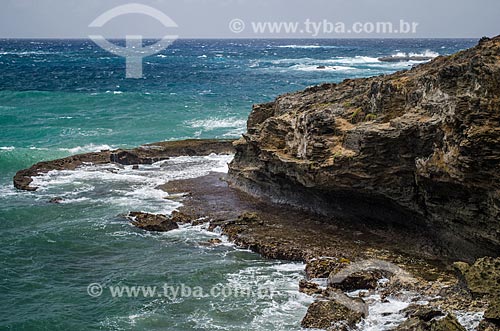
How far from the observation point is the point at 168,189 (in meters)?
35.0

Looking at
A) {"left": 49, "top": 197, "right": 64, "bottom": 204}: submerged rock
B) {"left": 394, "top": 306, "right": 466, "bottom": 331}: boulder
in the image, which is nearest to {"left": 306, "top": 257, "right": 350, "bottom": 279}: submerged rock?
{"left": 394, "top": 306, "right": 466, "bottom": 331}: boulder

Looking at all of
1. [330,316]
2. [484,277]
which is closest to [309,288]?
[330,316]

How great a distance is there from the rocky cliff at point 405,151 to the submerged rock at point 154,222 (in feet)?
20.1

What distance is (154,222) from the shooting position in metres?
28.4

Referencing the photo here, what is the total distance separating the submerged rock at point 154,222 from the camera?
92.3ft

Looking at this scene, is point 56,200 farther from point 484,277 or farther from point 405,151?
point 484,277

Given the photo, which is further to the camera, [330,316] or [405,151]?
[405,151]

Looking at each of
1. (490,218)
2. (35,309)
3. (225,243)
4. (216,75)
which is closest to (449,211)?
(490,218)

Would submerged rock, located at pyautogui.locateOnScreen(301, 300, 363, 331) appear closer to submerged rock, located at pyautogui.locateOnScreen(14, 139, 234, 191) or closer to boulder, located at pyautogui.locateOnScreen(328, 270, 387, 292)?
boulder, located at pyautogui.locateOnScreen(328, 270, 387, 292)

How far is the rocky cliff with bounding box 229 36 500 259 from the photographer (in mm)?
20203

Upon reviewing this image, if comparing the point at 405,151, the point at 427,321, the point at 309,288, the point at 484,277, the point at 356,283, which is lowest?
the point at 309,288

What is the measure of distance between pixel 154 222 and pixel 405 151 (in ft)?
40.4

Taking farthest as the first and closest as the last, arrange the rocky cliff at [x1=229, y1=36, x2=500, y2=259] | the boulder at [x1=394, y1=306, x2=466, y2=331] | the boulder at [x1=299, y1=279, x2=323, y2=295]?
the boulder at [x1=299, y1=279, x2=323, y2=295]
the rocky cliff at [x1=229, y1=36, x2=500, y2=259]
the boulder at [x1=394, y1=306, x2=466, y2=331]

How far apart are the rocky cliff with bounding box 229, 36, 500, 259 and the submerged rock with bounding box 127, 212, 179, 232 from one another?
611cm
